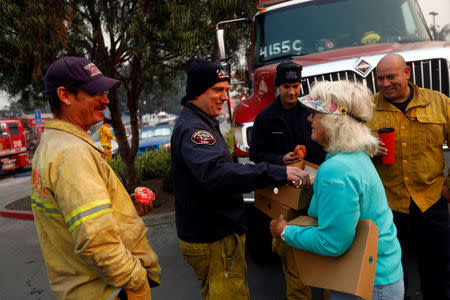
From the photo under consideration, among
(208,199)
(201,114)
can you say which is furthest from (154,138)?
(208,199)

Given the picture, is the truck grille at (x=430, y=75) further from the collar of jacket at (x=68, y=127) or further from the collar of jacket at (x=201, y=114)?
the collar of jacket at (x=68, y=127)

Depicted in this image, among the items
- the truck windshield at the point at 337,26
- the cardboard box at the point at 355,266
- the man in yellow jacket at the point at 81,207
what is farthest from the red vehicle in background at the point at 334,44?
the man in yellow jacket at the point at 81,207

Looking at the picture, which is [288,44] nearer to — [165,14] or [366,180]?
[165,14]

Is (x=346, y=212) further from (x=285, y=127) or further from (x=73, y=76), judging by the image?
(x=285, y=127)

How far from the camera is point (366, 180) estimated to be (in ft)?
5.31

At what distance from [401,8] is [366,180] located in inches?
155

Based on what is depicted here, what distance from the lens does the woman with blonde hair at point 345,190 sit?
1563 mm

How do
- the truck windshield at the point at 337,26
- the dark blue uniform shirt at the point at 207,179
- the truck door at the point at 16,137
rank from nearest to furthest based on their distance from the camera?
the dark blue uniform shirt at the point at 207,179
the truck windshield at the point at 337,26
the truck door at the point at 16,137

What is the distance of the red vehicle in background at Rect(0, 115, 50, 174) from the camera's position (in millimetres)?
15977

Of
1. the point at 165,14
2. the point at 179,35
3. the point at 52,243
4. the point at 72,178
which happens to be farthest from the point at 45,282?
the point at 165,14

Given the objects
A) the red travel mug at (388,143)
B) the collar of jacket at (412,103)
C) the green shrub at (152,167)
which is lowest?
the green shrub at (152,167)

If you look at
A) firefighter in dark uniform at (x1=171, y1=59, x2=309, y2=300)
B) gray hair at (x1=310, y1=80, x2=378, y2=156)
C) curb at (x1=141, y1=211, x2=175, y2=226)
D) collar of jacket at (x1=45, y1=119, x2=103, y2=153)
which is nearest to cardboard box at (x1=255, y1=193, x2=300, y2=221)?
firefighter in dark uniform at (x1=171, y1=59, x2=309, y2=300)

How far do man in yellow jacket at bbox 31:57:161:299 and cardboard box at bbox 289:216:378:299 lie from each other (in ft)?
2.87

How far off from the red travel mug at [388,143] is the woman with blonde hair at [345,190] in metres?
0.76
